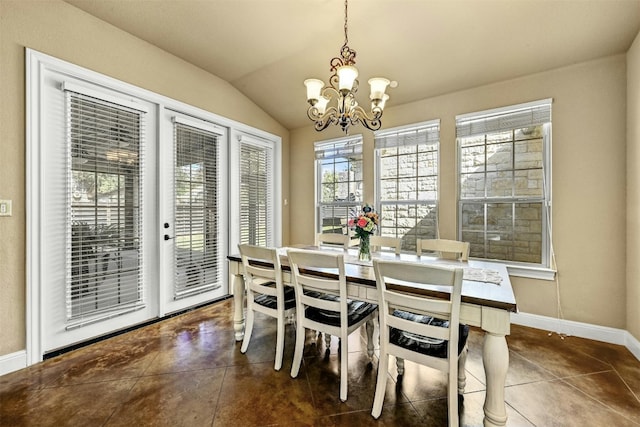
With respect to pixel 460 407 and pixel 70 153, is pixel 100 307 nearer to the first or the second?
pixel 70 153

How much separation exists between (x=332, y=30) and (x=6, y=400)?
3.73 metres

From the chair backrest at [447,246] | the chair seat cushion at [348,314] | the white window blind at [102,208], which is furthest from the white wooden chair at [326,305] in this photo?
the white window blind at [102,208]

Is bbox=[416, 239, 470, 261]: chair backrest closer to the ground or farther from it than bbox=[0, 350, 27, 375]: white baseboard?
farther from it

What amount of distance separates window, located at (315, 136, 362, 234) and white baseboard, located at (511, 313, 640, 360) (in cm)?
229

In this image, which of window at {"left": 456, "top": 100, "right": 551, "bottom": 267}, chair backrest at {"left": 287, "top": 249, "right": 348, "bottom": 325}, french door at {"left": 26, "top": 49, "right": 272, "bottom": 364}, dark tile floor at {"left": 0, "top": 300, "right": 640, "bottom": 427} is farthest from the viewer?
window at {"left": 456, "top": 100, "right": 551, "bottom": 267}

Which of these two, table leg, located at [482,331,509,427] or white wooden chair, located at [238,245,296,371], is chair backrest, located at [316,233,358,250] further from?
table leg, located at [482,331,509,427]

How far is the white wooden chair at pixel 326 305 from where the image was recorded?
1744 mm

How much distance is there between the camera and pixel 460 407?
5.56 feet

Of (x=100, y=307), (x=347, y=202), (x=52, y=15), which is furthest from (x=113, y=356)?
(x=347, y=202)

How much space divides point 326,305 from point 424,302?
2.08 ft

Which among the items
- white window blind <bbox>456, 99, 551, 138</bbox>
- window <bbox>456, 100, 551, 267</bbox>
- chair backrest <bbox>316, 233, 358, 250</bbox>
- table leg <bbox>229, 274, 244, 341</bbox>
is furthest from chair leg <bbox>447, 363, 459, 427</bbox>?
white window blind <bbox>456, 99, 551, 138</bbox>

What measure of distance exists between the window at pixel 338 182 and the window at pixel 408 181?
1.13 feet

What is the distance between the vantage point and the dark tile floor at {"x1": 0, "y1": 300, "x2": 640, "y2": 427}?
5.28 ft

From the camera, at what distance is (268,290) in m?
2.15
